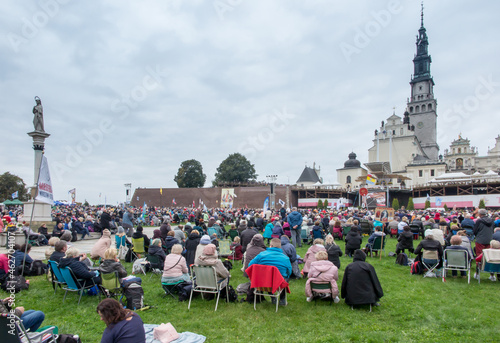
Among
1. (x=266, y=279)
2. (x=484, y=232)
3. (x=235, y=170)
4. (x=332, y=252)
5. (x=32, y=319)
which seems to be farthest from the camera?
(x=235, y=170)

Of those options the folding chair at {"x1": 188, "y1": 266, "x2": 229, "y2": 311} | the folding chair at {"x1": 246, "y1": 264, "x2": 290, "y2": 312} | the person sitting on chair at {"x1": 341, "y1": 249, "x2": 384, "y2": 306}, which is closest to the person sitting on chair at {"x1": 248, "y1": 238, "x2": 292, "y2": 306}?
the folding chair at {"x1": 246, "y1": 264, "x2": 290, "y2": 312}

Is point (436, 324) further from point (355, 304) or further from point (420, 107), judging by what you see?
point (420, 107)

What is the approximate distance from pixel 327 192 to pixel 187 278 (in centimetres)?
4431

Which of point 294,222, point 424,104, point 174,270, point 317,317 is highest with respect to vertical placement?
point 424,104

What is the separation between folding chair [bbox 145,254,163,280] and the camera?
825cm

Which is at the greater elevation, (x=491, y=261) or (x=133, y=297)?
(x=491, y=261)

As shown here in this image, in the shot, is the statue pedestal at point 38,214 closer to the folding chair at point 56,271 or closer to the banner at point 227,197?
the folding chair at point 56,271

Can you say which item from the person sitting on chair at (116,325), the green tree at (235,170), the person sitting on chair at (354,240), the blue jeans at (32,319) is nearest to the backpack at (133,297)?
the blue jeans at (32,319)

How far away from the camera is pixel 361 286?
584cm

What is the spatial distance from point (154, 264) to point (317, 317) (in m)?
4.60

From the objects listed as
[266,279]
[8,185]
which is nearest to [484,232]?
[266,279]

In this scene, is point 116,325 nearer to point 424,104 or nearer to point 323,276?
point 323,276

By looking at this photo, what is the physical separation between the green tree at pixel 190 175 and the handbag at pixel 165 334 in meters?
→ 65.3

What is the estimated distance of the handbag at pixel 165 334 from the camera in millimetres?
4453
